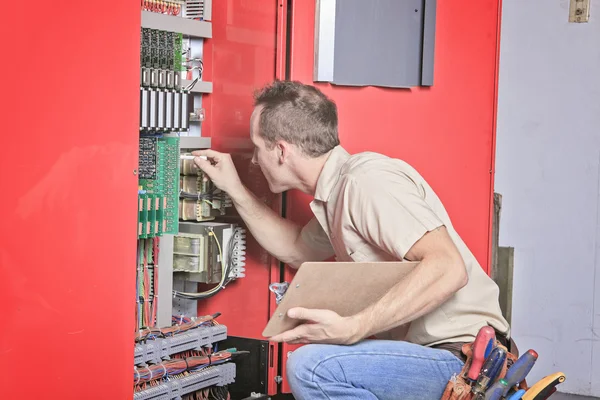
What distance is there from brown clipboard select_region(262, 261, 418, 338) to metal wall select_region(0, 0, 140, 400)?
0.36 m

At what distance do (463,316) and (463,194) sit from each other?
79 centimetres

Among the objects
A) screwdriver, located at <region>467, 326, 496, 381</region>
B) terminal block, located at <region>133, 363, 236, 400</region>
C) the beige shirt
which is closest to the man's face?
the beige shirt

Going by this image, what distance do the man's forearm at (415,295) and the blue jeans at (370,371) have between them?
0.08m

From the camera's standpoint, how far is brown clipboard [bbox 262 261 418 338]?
6.21 feet

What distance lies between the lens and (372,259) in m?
2.16

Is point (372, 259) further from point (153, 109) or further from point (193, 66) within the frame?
point (193, 66)

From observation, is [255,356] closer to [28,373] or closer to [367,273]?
[367,273]

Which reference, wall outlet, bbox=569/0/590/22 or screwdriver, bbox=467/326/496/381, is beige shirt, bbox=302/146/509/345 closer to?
screwdriver, bbox=467/326/496/381

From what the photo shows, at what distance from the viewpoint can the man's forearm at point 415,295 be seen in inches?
75.9

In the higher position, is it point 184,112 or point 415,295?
point 184,112

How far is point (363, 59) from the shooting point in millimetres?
2672

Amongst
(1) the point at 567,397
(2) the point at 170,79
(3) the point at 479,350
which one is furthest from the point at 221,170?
(1) the point at 567,397

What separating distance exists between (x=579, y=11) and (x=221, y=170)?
225cm

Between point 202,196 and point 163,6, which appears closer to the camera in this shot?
point 163,6
